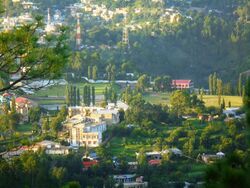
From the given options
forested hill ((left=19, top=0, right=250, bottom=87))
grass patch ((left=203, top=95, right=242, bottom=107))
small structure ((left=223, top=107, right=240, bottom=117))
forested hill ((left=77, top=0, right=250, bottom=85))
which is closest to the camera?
small structure ((left=223, top=107, right=240, bottom=117))

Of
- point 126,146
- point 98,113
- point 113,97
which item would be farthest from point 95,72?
point 126,146

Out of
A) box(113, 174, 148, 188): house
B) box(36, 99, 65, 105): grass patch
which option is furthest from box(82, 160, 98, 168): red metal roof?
box(36, 99, 65, 105): grass patch


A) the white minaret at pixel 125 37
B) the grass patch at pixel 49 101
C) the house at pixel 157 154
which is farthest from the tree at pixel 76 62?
the house at pixel 157 154

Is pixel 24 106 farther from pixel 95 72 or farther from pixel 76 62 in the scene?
pixel 76 62

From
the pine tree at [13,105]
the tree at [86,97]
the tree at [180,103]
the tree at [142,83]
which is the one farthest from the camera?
the tree at [142,83]

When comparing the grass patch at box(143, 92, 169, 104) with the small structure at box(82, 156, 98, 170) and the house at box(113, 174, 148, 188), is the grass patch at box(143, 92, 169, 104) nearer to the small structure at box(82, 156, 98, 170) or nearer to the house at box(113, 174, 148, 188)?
the small structure at box(82, 156, 98, 170)

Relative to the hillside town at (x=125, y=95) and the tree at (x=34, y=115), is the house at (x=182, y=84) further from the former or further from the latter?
the tree at (x=34, y=115)
